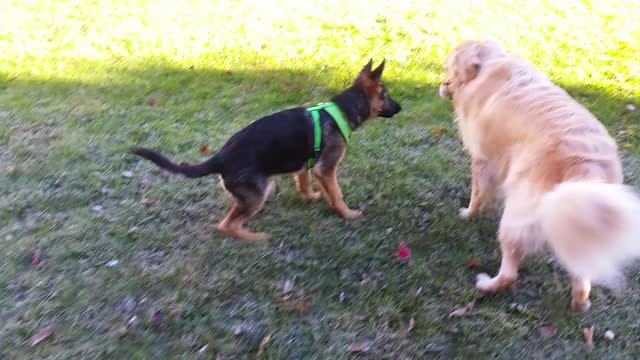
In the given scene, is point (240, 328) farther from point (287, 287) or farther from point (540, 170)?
point (540, 170)

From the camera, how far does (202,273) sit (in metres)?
3.64

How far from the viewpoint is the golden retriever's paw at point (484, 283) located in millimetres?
3535

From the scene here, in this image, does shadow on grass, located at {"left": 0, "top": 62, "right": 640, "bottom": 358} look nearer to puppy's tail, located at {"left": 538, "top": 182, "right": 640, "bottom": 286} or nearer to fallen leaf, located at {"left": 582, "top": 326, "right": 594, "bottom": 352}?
fallen leaf, located at {"left": 582, "top": 326, "right": 594, "bottom": 352}

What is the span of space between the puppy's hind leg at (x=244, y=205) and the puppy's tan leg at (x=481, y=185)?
143 centimetres

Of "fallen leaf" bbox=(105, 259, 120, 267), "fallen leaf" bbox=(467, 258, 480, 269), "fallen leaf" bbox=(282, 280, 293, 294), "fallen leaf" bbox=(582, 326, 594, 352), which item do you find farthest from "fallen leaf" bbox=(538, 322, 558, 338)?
"fallen leaf" bbox=(105, 259, 120, 267)

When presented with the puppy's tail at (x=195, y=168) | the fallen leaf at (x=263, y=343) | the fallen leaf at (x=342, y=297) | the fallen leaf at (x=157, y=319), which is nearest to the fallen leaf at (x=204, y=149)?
the puppy's tail at (x=195, y=168)

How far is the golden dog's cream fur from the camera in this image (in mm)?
2432

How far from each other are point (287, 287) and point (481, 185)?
1.52 metres

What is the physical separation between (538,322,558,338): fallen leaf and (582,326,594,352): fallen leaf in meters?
0.16

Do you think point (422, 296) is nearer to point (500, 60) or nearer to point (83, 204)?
point (500, 60)

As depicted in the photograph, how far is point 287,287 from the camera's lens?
11.7ft

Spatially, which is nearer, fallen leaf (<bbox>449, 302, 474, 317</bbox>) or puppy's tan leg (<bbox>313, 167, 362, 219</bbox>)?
fallen leaf (<bbox>449, 302, 474, 317</bbox>)

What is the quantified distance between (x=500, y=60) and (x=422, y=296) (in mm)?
1634

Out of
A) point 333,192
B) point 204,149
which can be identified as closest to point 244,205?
point 333,192
